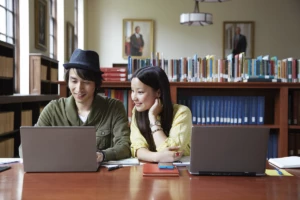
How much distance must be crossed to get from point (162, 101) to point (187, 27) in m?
7.21

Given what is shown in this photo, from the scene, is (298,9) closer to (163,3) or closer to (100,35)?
(163,3)

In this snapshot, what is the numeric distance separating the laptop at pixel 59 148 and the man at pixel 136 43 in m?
7.57

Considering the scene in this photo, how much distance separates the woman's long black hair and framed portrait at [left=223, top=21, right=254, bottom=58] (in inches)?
286

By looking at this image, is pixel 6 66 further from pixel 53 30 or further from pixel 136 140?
pixel 53 30

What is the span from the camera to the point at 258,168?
1492 millimetres

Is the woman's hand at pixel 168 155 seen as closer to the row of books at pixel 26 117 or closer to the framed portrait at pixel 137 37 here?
the row of books at pixel 26 117

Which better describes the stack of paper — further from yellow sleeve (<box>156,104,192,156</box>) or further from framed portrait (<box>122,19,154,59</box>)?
framed portrait (<box>122,19,154,59</box>)

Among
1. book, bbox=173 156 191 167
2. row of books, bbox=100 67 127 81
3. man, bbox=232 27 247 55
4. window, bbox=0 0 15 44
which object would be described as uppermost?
man, bbox=232 27 247 55

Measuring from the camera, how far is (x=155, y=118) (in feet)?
6.57

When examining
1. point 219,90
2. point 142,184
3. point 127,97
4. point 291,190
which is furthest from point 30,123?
point 291,190

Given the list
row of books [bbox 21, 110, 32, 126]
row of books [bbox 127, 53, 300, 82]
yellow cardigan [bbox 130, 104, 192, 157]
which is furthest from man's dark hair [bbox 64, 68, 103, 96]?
row of books [bbox 21, 110, 32, 126]

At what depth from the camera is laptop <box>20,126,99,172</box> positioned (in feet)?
4.73

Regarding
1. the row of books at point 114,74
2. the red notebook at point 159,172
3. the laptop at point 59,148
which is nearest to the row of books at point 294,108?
the row of books at point 114,74

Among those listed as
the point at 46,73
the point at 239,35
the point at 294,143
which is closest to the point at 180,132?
the point at 294,143
